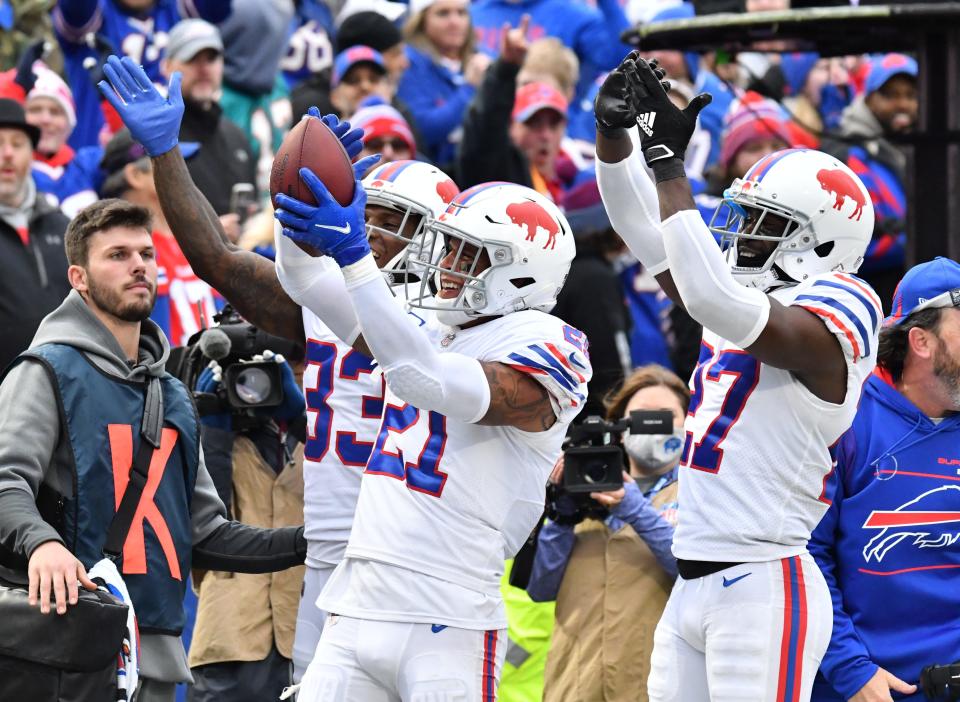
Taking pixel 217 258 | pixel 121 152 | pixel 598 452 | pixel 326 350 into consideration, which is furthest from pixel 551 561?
pixel 121 152

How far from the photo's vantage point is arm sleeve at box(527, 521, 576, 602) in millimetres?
5598

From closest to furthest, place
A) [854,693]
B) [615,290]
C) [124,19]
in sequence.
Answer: [854,693]
[615,290]
[124,19]

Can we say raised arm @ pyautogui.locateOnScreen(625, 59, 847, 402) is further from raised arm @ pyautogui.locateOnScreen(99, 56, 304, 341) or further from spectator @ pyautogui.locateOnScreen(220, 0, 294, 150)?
spectator @ pyautogui.locateOnScreen(220, 0, 294, 150)

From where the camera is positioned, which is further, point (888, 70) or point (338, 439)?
point (888, 70)

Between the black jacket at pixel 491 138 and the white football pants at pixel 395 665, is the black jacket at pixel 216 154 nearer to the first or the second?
the black jacket at pixel 491 138

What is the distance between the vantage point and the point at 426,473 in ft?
13.9

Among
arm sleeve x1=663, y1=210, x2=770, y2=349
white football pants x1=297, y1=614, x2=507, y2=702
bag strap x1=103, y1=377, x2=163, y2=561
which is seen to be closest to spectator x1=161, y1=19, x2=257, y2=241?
bag strap x1=103, y1=377, x2=163, y2=561

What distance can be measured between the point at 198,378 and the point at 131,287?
35.6 inches

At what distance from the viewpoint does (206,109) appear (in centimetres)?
816

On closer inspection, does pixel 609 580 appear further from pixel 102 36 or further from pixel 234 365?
pixel 102 36

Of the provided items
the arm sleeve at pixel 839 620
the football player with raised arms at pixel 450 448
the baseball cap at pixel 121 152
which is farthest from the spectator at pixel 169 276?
the arm sleeve at pixel 839 620

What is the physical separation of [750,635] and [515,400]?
2.81 feet

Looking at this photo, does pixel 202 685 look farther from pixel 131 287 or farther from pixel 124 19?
pixel 124 19

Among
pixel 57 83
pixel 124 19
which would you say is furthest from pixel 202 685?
pixel 124 19
